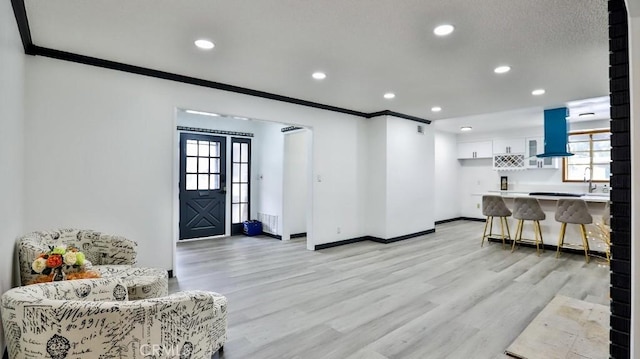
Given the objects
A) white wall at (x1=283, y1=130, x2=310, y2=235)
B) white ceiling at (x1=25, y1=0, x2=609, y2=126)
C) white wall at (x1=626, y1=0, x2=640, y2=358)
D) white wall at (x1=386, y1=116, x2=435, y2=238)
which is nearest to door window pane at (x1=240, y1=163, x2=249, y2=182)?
white wall at (x1=283, y1=130, x2=310, y2=235)

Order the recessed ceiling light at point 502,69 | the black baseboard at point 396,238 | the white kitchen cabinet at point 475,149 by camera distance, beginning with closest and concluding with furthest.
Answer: the recessed ceiling light at point 502,69
the black baseboard at point 396,238
the white kitchen cabinet at point 475,149

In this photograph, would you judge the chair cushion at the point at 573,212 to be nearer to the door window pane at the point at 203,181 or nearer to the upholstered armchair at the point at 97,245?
the upholstered armchair at the point at 97,245

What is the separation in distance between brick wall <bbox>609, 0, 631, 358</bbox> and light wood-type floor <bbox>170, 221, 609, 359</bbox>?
86 centimetres

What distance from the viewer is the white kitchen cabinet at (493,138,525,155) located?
321 inches

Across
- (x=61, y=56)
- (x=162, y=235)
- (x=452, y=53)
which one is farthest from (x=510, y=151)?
(x=61, y=56)

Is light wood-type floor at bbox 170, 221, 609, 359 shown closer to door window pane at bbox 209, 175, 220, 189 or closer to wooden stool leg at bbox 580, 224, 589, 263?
wooden stool leg at bbox 580, 224, 589, 263

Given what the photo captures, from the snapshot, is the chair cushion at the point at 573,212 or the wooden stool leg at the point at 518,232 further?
the wooden stool leg at the point at 518,232

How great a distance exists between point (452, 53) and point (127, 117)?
358 cm

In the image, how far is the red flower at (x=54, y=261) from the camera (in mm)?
2014

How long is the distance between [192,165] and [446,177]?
22.3ft

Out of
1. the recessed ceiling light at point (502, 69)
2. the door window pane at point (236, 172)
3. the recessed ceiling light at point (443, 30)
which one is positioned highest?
the recessed ceiling light at point (502, 69)

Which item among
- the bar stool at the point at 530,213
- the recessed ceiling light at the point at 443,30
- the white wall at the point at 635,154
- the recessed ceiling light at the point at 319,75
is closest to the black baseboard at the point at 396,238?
the bar stool at the point at 530,213

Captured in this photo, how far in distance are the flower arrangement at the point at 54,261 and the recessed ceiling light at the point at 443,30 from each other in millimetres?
3195

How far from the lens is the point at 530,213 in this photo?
17.5 ft
